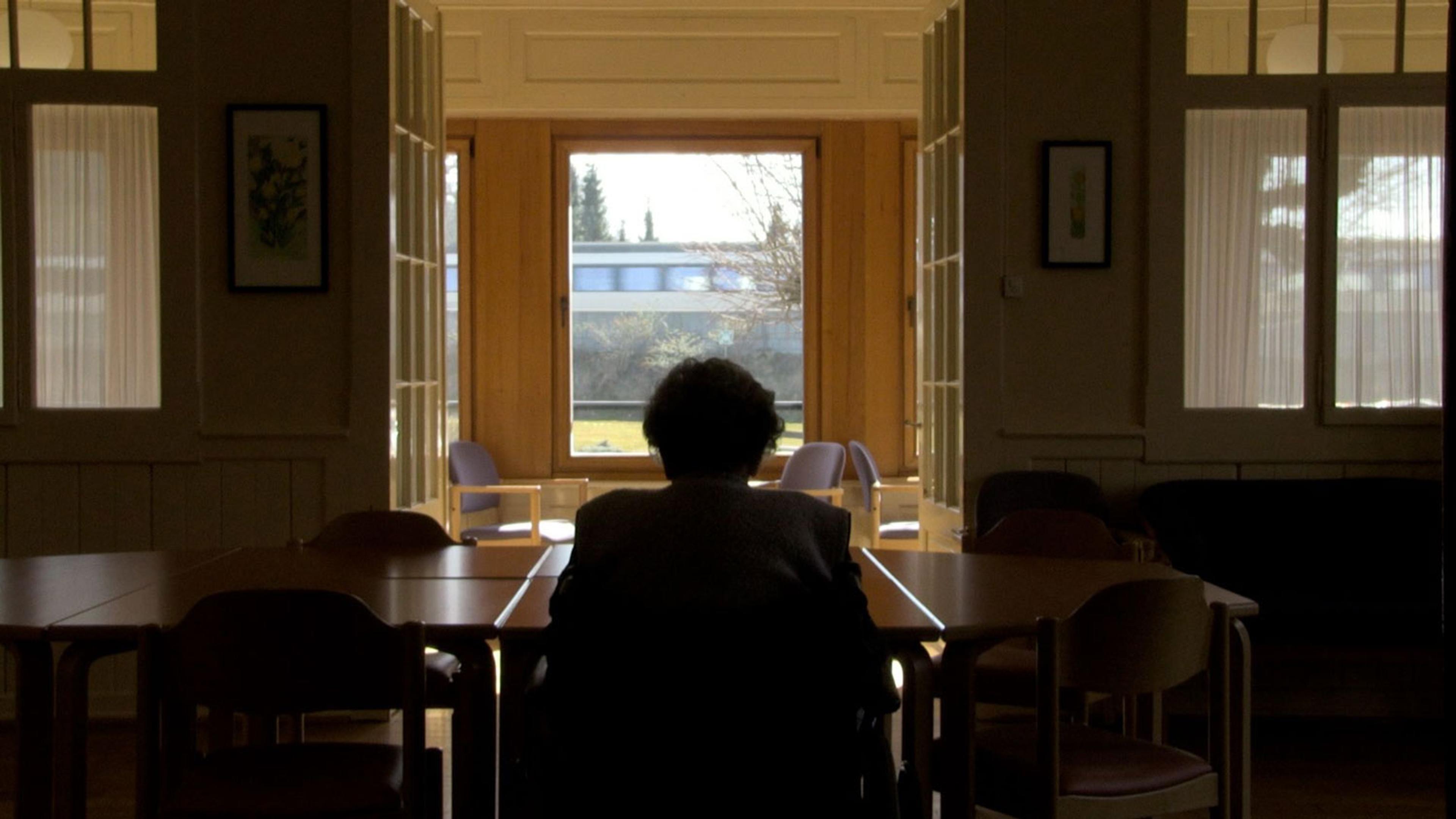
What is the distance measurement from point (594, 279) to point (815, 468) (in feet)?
6.13

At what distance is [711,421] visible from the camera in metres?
2.09

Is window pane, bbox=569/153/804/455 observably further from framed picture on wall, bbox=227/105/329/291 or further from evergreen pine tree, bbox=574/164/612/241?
framed picture on wall, bbox=227/105/329/291

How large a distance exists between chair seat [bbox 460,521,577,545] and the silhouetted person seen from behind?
4.27 metres

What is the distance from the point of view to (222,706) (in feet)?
7.04

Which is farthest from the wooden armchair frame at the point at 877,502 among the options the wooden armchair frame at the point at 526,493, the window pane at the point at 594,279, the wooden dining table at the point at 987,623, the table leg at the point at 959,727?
the table leg at the point at 959,727

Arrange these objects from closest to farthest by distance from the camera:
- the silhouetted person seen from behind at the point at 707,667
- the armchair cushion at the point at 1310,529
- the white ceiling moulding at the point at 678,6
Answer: the silhouetted person seen from behind at the point at 707,667 → the armchair cushion at the point at 1310,529 → the white ceiling moulding at the point at 678,6

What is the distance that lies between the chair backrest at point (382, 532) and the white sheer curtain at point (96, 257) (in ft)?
5.07

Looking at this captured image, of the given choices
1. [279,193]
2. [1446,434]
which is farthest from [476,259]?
[1446,434]

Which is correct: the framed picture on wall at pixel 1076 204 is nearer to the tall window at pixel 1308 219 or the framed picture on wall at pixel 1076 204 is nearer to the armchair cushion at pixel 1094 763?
the tall window at pixel 1308 219

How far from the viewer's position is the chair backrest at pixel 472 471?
677 cm

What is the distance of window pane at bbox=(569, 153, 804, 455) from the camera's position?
7.50m

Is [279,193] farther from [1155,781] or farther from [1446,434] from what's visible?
[1446,434]

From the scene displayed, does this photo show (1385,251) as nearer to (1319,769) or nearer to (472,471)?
(1319,769)

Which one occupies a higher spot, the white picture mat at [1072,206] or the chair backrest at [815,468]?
the white picture mat at [1072,206]
